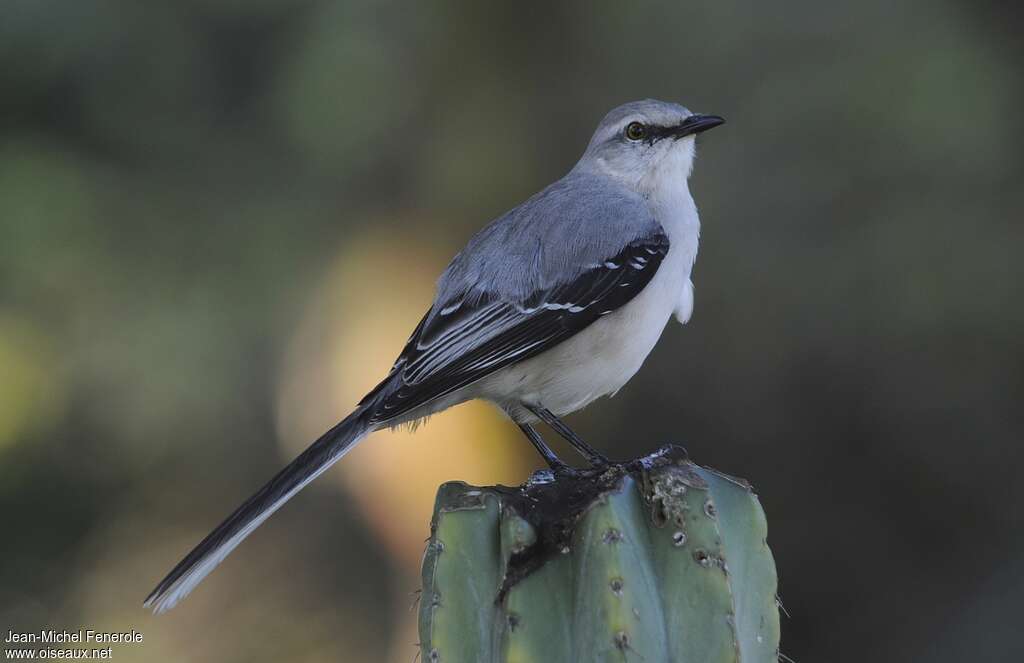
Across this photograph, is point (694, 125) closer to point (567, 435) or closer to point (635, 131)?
point (635, 131)

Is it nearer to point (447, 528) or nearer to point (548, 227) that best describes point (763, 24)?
point (548, 227)

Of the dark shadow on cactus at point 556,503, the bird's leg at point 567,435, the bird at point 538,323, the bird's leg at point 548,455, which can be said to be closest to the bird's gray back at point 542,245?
the bird at point 538,323

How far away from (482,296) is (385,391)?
1.57 ft

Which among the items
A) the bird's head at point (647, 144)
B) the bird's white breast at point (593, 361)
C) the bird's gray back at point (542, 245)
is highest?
the bird's head at point (647, 144)

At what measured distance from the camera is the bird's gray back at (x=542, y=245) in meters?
4.00

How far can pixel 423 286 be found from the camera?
730 centimetres

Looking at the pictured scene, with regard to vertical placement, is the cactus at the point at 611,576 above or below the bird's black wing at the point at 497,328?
below

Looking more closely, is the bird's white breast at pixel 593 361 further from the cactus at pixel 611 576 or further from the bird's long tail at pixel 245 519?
the cactus at pixel 611 576

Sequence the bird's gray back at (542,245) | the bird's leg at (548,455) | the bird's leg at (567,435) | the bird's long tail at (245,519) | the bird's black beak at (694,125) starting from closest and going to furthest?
1. the bird's long tail at (245,519)
2. the bird's leg at (548,455)
3. the bird's leg at (567,435)
4. the bird's gray back at (542,245)
5. the bird's black beak at (694,125)

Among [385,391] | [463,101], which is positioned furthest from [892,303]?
[385,391]


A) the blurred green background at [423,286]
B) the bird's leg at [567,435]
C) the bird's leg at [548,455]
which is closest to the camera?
the bird's leg at [548,455]

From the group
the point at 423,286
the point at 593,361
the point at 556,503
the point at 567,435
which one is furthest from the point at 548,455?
the point at 423,286

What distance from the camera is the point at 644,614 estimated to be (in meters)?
2.56

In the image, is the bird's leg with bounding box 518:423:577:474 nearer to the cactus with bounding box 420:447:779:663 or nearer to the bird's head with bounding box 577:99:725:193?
the cactus with bounding box 420:447:779:663
